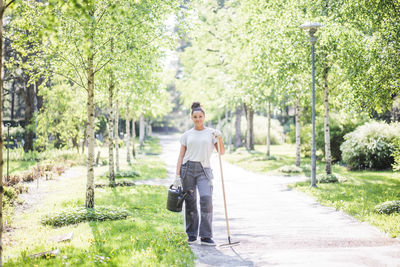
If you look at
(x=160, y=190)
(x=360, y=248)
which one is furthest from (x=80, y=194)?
(x=360, y=248)

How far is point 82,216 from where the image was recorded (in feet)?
26.4

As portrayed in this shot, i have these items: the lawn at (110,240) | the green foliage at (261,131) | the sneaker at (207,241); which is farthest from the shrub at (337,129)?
the green foliage at (261,131)

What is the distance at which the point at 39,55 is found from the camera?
29.2 ft

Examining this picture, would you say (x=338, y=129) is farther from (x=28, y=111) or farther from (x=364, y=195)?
(x=28, y=111)

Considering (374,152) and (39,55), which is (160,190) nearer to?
(39,55)

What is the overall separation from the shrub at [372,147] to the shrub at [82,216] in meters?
12.6

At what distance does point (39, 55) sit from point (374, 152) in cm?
1428

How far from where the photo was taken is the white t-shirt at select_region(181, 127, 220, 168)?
6.38 metres

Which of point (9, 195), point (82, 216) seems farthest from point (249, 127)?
point (82, 216)

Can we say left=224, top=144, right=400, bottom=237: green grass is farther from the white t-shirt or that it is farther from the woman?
the white t-shirt

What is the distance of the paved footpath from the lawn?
22.0 inches

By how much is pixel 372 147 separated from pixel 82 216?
44.2ft

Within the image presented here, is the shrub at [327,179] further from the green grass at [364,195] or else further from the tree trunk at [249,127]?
the tree trunk at [249,127]

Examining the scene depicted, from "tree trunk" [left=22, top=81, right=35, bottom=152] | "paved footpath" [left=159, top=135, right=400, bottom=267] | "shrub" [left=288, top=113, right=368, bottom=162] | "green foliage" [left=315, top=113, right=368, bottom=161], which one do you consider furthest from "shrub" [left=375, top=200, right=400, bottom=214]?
"tree trunk" [left=22, top=81, right=35, bottom=152]
